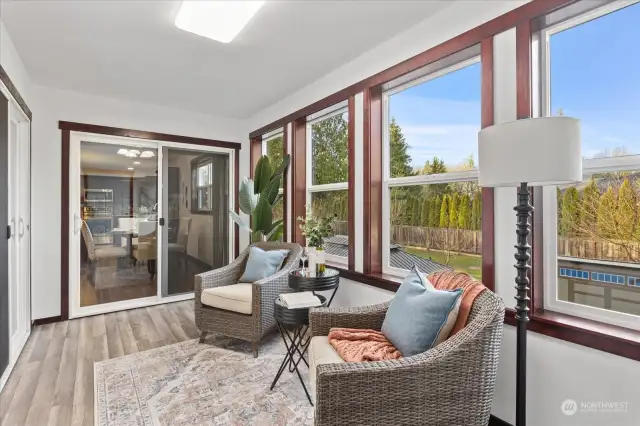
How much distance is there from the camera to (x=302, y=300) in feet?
7.45

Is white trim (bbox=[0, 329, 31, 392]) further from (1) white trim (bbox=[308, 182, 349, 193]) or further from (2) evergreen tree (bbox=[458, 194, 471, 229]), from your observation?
(2) evergreen tree (bbox=[458, 194, 471, 229])

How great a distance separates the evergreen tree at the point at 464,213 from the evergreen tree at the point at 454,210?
24 mm

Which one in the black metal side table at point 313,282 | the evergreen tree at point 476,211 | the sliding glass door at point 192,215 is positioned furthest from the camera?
the sliding glass door at point 192,215

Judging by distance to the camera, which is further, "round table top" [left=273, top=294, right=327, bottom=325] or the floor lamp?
"round table top" [left=273, top=294, right=327, bottom=325]

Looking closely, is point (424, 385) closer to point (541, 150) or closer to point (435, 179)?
point (541, 150)

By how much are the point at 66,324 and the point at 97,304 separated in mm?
412

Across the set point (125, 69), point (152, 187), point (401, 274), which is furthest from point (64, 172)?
point (401, 274)

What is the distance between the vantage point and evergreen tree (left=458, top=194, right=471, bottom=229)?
2279 millimetres

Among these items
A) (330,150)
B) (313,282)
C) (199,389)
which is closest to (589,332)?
(313,282)

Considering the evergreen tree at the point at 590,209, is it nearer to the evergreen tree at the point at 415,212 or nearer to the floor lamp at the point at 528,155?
the floor lamp at the point at 528,155

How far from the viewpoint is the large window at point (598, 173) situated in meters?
1.59

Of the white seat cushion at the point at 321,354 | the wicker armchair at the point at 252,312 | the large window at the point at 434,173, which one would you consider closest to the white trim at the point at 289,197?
the wicker armchair at the point at 252,312

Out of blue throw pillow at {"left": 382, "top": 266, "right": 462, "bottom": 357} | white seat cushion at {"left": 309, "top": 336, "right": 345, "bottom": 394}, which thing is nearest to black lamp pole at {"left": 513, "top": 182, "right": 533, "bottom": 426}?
blue throw pillow at {"left": 382, "top": 266, "right": 462, "bottom": 357}

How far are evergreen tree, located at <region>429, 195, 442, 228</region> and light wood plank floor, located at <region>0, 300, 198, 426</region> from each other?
7.79 ft
